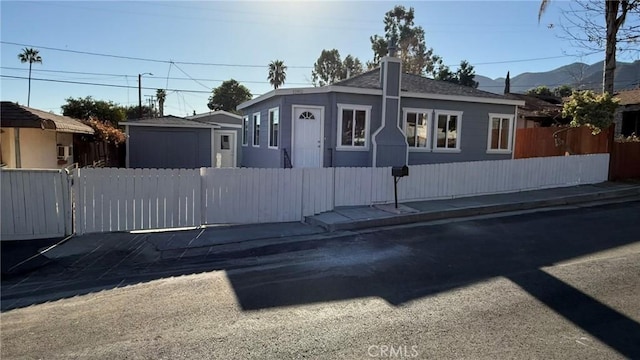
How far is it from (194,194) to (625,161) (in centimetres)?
1487

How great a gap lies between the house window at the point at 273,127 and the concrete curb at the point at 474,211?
266 inches

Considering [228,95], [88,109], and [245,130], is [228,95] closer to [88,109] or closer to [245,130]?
[88,109]

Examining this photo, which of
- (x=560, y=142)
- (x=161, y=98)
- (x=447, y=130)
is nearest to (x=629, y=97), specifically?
(x=560, y=142)

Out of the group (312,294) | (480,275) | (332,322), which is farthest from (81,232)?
(480,275)

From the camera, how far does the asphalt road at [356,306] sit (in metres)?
3.60

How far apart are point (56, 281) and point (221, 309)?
2.77 meters

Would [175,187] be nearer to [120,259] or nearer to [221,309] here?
[120,259]

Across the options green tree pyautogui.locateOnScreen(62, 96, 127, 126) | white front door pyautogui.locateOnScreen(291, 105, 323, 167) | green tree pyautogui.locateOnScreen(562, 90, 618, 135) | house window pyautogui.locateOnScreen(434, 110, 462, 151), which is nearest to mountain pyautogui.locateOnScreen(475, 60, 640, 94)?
green tree pyautogui.locateOnScreen(562, 90, 618, 135)

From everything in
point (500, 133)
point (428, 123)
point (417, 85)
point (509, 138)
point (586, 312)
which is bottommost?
point (586, 312)

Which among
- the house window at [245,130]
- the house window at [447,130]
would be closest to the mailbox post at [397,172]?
the house window at [447,130]

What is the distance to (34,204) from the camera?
7.58 metres

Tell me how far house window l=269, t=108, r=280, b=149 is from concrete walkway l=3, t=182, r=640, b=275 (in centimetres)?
641

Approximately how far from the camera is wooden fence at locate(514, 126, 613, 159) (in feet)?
49.3

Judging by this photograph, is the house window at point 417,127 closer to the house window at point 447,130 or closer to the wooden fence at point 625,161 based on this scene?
the house window at point 447,130
